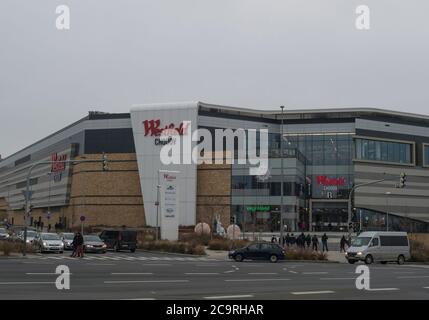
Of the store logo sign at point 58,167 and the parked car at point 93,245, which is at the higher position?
the store logo sign at point 58,167

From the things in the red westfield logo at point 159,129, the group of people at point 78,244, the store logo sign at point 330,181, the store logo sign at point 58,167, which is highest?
the red westfield logo at point 159,129

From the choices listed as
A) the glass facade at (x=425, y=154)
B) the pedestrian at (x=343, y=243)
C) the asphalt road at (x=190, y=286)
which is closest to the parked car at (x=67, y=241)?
the pedestrian at (x=343, y=243)

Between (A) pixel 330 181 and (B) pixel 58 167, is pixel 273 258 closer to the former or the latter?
(A) pixel 330 181

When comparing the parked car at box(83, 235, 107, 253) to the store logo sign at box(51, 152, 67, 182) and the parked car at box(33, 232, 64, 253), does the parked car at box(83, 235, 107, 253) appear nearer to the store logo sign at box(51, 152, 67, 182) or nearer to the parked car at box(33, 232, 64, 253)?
the parked car at box(33, 232, 64, 253)

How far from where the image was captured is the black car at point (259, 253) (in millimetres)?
38156

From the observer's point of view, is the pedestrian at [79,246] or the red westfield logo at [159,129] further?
the red westfield logo at [159,129]

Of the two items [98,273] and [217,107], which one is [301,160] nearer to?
[217,107]

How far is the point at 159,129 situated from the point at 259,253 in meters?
48.3

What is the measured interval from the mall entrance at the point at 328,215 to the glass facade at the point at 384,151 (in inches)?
311

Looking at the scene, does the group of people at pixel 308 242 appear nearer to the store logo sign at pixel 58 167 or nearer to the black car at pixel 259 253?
the black car at pixel 259 253

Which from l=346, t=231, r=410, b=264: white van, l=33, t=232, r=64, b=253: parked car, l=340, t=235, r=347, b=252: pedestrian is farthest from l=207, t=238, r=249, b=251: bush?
l=33, t=232, r=64, b=253: parked car

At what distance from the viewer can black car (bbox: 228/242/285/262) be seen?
3816cm

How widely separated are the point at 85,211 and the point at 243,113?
26898mm
